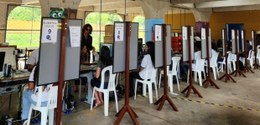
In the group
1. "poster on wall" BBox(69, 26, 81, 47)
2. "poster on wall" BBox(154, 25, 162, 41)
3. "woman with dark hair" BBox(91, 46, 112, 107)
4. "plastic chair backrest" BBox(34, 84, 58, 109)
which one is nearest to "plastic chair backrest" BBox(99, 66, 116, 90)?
"woman with dark hair" BBox(91, 46, 112, 107)

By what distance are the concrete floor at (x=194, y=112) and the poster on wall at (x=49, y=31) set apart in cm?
167

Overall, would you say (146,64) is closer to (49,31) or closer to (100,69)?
A: (100,69)

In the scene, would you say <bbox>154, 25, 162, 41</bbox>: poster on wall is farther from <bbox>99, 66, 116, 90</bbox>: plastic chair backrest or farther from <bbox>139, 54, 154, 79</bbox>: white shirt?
<bbox>99, 66, 116, 90</bbox>: plastic chair backrest

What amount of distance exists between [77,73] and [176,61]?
11.4 ft

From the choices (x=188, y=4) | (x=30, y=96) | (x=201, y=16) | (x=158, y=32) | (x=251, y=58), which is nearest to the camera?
(x=30, y=96)

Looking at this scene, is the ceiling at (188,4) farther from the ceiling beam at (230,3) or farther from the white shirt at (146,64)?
the white shirt at (146,64)

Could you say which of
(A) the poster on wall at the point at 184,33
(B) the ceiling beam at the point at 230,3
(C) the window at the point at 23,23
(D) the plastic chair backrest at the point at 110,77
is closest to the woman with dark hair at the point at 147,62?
(A) the poster on wall at the point at 184,33

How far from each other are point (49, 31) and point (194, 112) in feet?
9.90

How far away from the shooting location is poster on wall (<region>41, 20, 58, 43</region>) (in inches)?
90.0

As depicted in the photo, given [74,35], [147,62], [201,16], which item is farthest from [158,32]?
[201,16]

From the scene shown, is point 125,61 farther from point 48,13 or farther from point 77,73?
point 48,13

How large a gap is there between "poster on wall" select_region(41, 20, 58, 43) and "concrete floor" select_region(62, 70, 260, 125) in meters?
1.67

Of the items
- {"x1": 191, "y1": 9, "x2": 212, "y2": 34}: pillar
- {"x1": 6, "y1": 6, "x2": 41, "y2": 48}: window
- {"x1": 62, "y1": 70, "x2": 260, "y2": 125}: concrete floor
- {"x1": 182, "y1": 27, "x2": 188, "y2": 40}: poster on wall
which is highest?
{"x1": 191, "y1": 9, "x2": 212, "y2": 34}: pillar

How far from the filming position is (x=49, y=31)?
2338 mm
